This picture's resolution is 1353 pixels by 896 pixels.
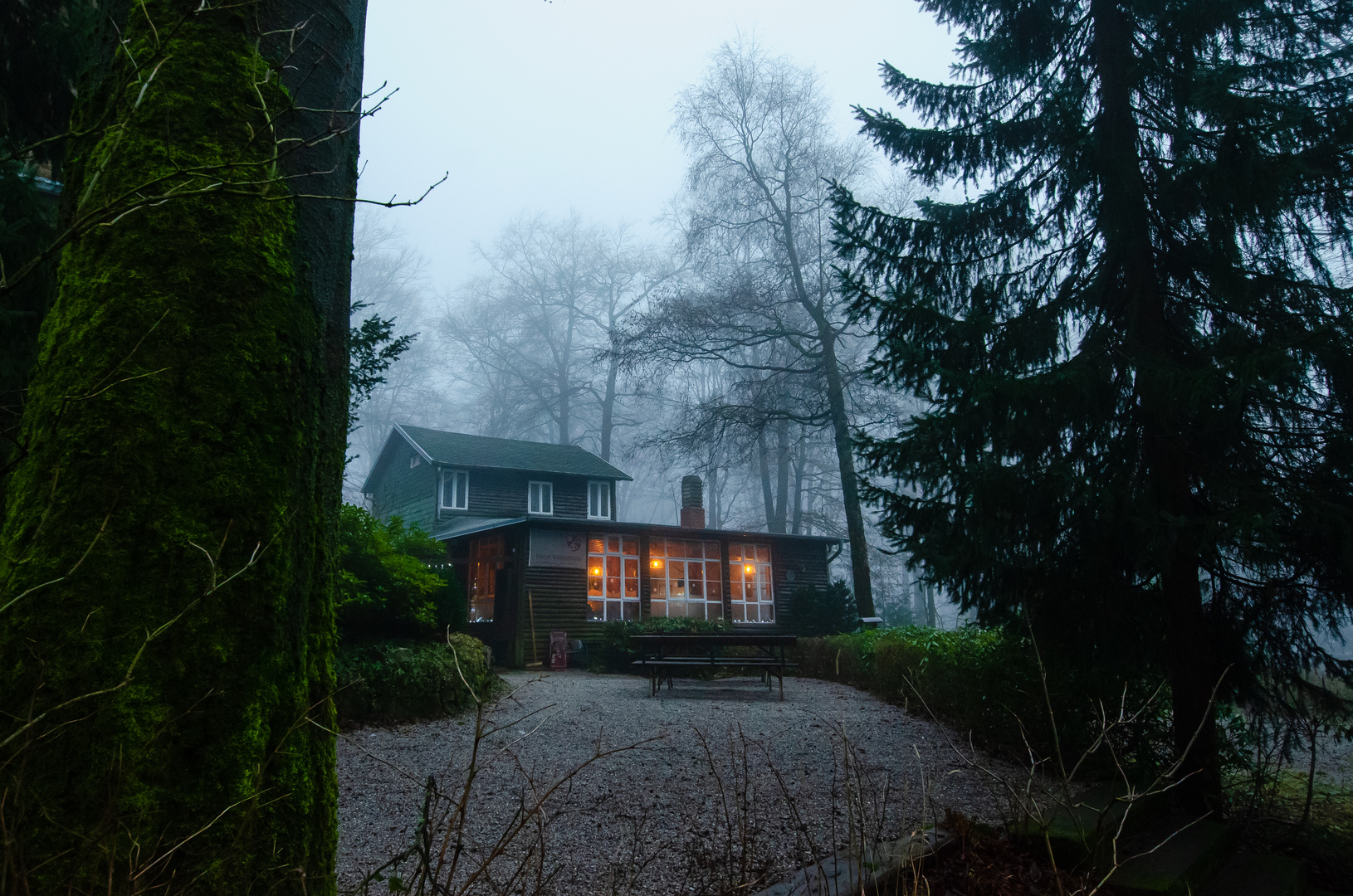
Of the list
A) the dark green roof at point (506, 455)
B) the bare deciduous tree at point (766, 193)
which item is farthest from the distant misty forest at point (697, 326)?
the dark green roof at point (506, 455)

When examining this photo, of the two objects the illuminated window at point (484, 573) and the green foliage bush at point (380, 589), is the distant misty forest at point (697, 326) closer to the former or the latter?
the green foliage bush at point (380, 589)

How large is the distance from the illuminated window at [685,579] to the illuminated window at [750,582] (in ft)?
1.47

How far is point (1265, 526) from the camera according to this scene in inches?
147

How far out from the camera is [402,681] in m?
7.81

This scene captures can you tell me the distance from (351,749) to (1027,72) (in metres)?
8.15

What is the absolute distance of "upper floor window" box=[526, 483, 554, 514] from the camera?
21578 millimetres

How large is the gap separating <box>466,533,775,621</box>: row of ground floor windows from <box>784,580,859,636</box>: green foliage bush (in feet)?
5.39

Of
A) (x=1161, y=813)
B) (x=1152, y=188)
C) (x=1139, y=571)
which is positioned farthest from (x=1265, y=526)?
(x=1152, y=188)

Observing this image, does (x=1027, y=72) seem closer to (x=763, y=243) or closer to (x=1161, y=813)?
(x=1161, y=813)

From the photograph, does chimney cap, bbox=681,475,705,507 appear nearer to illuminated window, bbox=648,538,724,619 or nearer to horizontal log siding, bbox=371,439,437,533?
illuminated window, bbox=648,538,724,619

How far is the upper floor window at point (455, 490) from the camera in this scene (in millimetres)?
20431

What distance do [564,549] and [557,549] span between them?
6.4 inches

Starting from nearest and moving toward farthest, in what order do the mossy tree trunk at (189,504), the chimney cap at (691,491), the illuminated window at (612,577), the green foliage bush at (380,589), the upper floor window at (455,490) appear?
the mossy tree trunk at (189,504)
the green foliage bush at (380,589)
the illuminated window at (612,577)
the chimney cap at (691,491)
the upper floor window at (455,490)

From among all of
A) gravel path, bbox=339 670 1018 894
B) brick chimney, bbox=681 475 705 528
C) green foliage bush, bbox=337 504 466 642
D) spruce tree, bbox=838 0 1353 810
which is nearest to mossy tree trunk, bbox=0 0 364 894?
gravel path, bbox=339 670 1018 894
